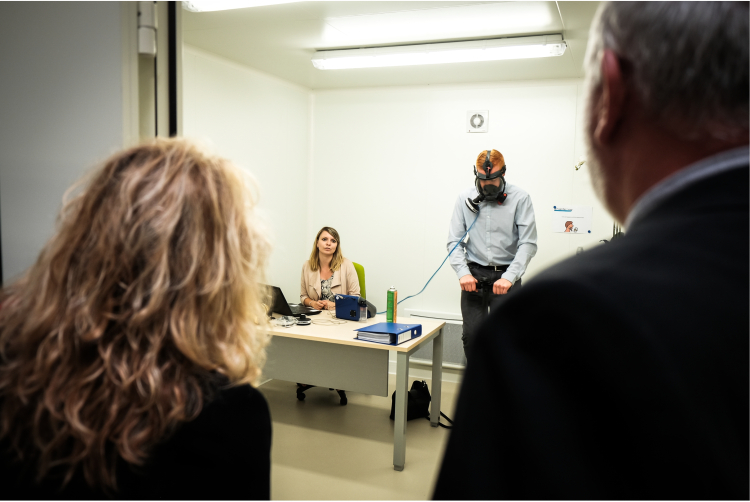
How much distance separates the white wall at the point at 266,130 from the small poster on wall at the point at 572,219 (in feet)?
8.16

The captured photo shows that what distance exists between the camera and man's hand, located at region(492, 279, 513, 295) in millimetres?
3896

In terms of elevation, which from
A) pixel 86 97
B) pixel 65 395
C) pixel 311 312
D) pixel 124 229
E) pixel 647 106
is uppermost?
pixel 86 97

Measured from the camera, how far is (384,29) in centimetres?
368

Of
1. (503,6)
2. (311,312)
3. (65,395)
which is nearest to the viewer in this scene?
(65,395)

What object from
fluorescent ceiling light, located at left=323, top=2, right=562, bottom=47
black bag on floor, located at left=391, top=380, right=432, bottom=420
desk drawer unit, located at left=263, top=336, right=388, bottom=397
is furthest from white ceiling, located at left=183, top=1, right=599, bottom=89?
black bag on floor, located at left=391, top=380, right=432, bottom=420

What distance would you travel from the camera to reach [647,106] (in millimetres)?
488

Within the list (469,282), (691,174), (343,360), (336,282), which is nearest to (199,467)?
(691,174)

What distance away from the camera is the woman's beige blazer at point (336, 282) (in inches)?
176

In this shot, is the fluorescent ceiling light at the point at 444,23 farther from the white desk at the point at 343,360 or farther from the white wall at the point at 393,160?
the white desk at the point at 343,360

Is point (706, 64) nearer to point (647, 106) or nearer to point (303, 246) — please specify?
point (647, 106)

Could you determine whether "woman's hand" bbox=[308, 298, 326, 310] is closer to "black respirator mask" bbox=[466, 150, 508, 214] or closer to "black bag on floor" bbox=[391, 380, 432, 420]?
"black bag on floor" bbox=[391, 380, 432, 420]

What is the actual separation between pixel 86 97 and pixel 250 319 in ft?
2.01

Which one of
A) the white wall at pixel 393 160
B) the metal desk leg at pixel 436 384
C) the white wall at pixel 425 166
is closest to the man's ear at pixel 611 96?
the metal desk leg at pixel 436 384

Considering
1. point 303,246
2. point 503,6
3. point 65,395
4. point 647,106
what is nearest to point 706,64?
point 647,106
